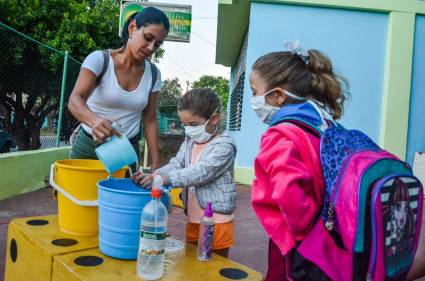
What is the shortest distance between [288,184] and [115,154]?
891 mm

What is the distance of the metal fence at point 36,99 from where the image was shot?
570 centimetres

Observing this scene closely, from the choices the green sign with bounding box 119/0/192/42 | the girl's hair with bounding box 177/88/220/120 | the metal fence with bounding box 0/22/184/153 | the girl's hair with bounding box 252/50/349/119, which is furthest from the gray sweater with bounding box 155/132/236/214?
the green sign with bounding box 119/0/192/42

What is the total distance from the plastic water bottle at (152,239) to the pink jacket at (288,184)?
0.36 metres

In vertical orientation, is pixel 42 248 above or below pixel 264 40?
below

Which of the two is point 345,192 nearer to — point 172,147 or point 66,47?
point 66,47

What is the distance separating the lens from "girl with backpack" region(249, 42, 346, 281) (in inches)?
49.3

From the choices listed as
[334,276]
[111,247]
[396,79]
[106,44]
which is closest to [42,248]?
[111,247]

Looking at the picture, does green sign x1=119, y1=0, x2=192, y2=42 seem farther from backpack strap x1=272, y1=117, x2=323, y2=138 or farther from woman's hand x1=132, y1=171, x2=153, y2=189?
backpack strap x1=272, y1=117, x2=323, y2=138

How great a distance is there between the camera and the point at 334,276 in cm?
126

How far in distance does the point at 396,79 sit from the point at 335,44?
3.56 ft

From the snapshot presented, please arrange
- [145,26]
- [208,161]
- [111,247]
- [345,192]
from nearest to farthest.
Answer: [345,192], [111,247], [208,161], [145,26]

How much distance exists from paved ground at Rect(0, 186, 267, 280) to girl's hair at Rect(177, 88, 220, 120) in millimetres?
1651

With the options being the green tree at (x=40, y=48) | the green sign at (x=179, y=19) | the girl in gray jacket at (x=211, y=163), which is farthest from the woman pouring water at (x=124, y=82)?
the green sign at (x=179, y=19)

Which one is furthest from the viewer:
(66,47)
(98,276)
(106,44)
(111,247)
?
(106,44)
